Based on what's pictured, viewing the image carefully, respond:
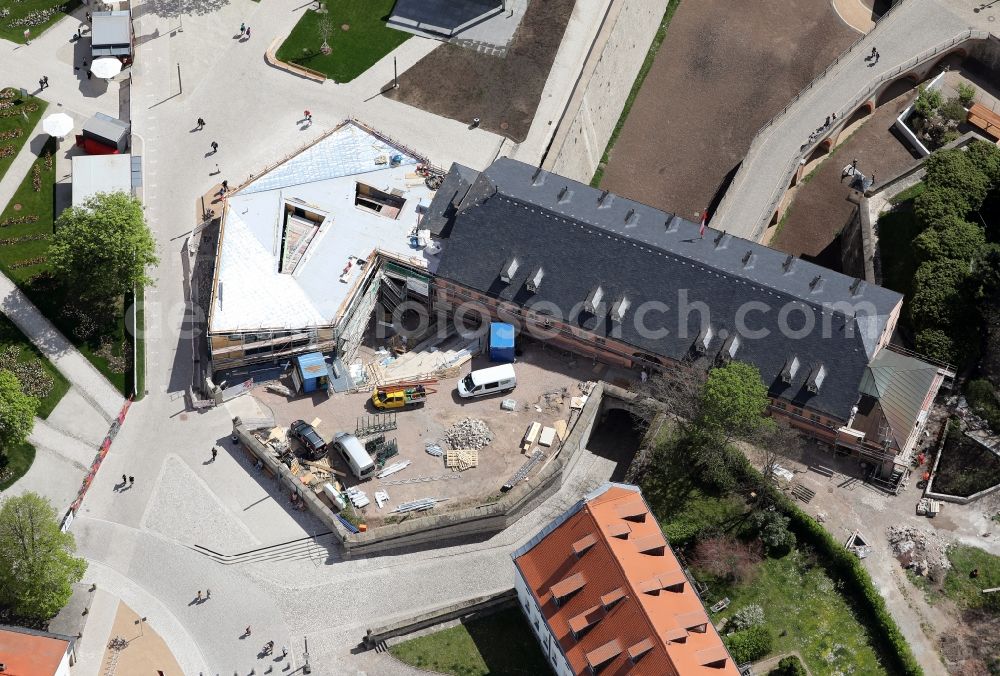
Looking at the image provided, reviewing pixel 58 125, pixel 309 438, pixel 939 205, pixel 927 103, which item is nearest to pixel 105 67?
pixel 58 125

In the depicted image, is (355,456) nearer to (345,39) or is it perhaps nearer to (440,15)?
(345,39)

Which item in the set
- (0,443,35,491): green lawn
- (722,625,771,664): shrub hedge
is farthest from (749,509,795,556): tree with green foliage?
(0,443,35,491): green lawn

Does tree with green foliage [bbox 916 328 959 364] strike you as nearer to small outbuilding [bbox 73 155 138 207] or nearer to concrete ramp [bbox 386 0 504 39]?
concrete ramp [bbox 386 0 504 39]

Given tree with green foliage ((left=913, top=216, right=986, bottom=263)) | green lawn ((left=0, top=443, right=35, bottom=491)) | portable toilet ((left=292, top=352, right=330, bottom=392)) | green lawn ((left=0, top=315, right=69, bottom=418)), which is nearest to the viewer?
green lawn ((left=0, top=443, right=35, bottom=491))

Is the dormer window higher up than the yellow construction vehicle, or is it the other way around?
the dormer window

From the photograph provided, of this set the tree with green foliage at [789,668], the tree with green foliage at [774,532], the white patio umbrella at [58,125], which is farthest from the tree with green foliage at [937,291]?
the white patio umbrella at [58,125]

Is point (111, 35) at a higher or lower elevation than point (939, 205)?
higher

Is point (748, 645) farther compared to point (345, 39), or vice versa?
point (345, 39)
